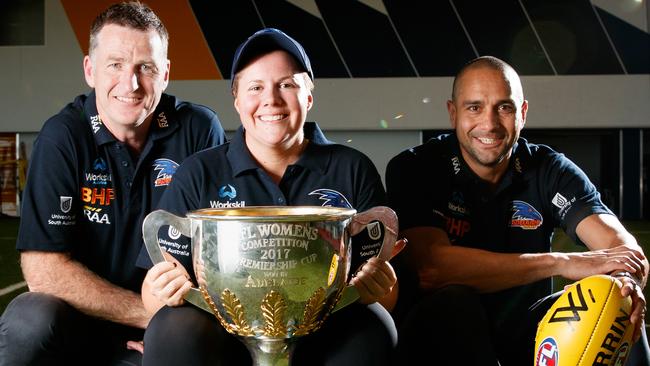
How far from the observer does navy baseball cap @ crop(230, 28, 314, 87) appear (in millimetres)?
1453

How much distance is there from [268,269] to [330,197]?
546 millimetres

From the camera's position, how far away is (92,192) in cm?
183

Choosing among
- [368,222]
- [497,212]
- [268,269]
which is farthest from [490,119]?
[268,269]

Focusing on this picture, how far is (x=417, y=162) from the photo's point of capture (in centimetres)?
212

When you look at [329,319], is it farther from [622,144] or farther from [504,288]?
[622,144]

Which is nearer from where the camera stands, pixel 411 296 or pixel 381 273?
pixel 381 273

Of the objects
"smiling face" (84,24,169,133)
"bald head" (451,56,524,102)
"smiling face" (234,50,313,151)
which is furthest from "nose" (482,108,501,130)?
"smiling face" (84,24,169,133)

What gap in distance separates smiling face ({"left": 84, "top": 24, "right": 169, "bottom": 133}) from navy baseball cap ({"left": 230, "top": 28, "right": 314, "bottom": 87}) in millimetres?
453

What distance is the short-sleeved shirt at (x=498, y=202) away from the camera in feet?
6.73

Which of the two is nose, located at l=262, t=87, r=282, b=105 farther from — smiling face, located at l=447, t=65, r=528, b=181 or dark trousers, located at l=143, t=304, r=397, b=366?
smiling face, located at l=447, t=65, r=528, b=181

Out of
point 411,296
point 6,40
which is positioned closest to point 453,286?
point 411,296

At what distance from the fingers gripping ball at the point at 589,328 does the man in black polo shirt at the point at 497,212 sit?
1.56 feet

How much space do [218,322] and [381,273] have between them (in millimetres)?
341

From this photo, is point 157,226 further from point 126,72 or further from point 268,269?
point 126,72
